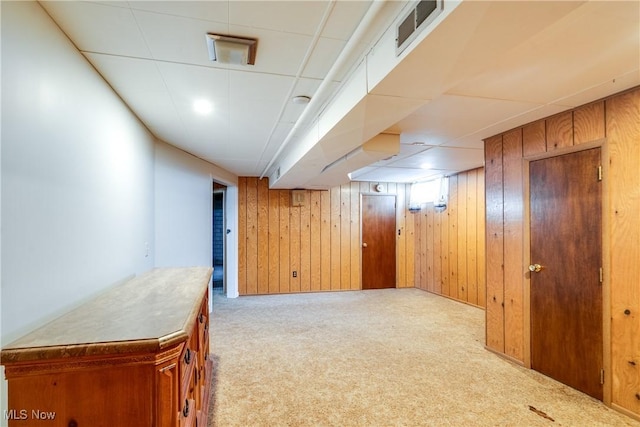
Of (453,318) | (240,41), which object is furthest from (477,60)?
(453,318)

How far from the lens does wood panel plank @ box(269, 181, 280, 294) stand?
600 centimetres

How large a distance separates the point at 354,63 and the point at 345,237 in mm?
4755

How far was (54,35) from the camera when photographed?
1409mm

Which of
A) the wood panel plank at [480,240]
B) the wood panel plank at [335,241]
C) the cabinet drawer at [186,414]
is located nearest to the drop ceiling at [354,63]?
the cabinet drawer at [186,414]

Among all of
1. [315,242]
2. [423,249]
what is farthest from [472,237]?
[315,242]

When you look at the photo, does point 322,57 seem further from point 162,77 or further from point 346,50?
point 162,77

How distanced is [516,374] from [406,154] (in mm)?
2528

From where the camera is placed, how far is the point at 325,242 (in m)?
6.23

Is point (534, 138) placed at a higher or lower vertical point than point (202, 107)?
lower

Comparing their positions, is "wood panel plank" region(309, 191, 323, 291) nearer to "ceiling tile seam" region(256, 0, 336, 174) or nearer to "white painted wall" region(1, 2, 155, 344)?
"ceiling tile seam" region(256, 0, 336, 174)

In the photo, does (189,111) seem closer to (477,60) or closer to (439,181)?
(477,60)

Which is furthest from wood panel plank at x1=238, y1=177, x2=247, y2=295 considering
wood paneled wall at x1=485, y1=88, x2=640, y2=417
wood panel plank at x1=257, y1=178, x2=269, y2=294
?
wood paneled wall at x1=485, y1=88, x2=640, y2=417
